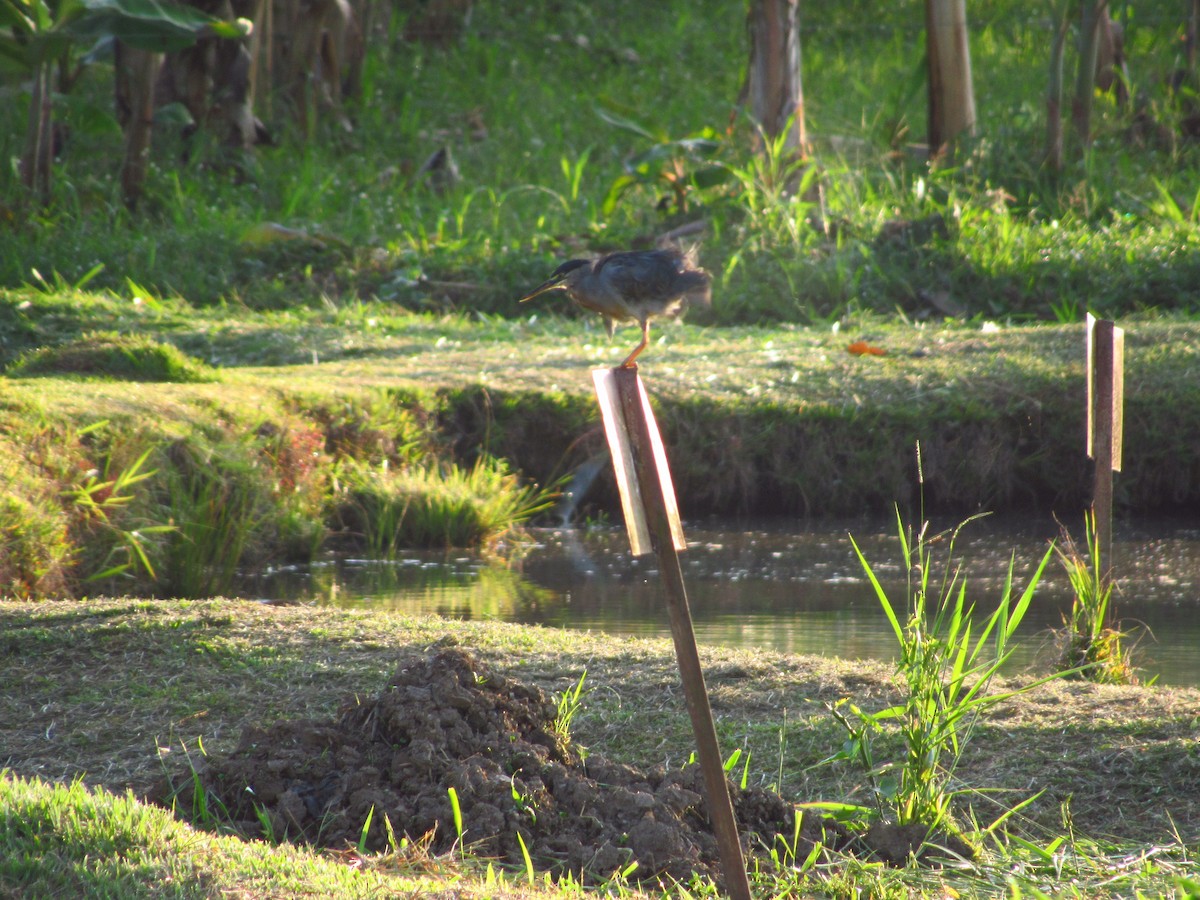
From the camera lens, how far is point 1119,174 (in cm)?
1064

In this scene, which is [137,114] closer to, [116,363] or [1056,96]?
[116,363]

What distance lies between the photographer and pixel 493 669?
322cm

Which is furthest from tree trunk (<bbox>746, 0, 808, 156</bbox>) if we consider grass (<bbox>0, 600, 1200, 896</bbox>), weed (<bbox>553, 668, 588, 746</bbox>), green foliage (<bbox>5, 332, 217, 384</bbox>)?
weed (<bbox>553, 668, 588, 746</bbox>)

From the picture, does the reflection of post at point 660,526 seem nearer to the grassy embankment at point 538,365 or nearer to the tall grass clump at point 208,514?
the grassy embankment at point 538,365

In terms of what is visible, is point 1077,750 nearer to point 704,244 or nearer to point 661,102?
point 704,244

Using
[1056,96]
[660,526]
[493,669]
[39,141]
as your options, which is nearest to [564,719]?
[493,669]

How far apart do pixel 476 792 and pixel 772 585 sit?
2851mm

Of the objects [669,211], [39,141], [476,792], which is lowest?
[476,792]

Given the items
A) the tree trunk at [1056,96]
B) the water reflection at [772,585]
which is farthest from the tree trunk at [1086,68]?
the water reflection at [772,585]

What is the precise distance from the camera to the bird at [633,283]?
297 centimetres

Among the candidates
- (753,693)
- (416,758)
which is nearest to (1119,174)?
(753,693)

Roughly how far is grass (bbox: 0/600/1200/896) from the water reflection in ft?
2.77

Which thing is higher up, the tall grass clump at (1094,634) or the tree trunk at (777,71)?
the tree trunk at (777,71)

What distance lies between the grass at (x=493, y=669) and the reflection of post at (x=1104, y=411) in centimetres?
47
